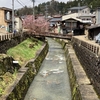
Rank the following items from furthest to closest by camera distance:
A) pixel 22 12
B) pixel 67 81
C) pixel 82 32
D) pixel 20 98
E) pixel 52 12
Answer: pixel 52 12 < pixel 22 12 < pixel 82 32 < pixel 67 81 < pixel 20 98

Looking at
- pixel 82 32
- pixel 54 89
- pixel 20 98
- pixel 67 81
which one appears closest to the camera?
pixel 20 98

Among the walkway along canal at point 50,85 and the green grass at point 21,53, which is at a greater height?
the green grass at point 21,53

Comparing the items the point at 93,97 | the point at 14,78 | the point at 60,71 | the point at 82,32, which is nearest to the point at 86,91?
the point at 93,97

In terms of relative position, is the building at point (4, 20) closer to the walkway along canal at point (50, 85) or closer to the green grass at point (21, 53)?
the green grass at point (21, 53)

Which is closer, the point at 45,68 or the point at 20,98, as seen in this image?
the point at 20,98

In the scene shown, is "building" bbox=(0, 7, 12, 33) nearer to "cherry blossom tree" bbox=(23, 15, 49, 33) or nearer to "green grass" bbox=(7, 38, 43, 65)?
"cherry blossom tree" bbox=(23, 15, 49, 33)

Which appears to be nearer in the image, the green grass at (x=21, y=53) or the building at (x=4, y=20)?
the green grass at (x=21, y=53)

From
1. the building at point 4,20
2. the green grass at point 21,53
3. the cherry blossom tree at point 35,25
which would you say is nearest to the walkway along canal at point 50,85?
the green grass at point 21,53

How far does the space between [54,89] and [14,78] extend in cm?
394

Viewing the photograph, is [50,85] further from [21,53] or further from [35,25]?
[35,25]

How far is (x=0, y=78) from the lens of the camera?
15000mm

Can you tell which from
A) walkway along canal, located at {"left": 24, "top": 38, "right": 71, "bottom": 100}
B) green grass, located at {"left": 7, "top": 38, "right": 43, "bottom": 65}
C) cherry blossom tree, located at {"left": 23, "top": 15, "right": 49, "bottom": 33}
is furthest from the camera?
cherry blossom tree, located at {"left": 23, "top": 15, "right": 49, "bottom": 33}

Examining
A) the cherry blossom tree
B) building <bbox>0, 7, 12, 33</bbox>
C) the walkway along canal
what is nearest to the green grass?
the walkway along canal

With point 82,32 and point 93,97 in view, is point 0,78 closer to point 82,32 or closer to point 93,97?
point 93,97
